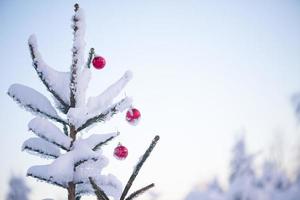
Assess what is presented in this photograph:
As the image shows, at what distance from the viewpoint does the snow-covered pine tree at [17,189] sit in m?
33.7

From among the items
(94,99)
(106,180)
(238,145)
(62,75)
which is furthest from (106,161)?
(238,145)

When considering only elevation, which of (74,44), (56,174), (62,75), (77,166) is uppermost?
(74,44)

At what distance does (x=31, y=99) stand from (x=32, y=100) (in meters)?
0.02

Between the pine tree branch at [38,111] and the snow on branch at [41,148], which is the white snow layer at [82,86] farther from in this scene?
the snow on branch at [41,148]

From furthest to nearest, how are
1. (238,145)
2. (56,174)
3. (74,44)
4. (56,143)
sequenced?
(238,145)
(74,44)
(56,143)
(56,174)

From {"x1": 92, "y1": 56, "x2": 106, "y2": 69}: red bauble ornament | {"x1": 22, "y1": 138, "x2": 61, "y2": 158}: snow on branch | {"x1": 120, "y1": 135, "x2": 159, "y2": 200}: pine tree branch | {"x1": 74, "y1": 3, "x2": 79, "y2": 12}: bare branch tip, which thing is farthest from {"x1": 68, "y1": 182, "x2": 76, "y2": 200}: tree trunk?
{"x1": 74, "y1": 3, "x2": 79, "y2": 12}: bare branch tip

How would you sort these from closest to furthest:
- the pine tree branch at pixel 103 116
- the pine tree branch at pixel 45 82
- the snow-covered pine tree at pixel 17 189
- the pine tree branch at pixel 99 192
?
the pine tree branch at pixel 99 192
the pine tree branch at pixel 45 82
the pine tree branch at pixel 103 116
the snow-covered pine tree at pixel 17 189

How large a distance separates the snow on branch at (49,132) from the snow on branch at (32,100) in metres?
0.20

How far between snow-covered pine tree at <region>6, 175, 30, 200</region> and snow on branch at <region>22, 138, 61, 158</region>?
109 feet

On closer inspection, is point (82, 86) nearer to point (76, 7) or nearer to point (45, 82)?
Result: point (45, 82)

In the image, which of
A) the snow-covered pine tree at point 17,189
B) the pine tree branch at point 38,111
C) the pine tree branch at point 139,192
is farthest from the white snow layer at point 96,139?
the snow-covered pine tree at point 17,189

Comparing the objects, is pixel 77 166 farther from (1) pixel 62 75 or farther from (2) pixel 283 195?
(2) pixel 283 195

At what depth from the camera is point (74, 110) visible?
372cm

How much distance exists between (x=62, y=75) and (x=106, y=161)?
3.90 feet
